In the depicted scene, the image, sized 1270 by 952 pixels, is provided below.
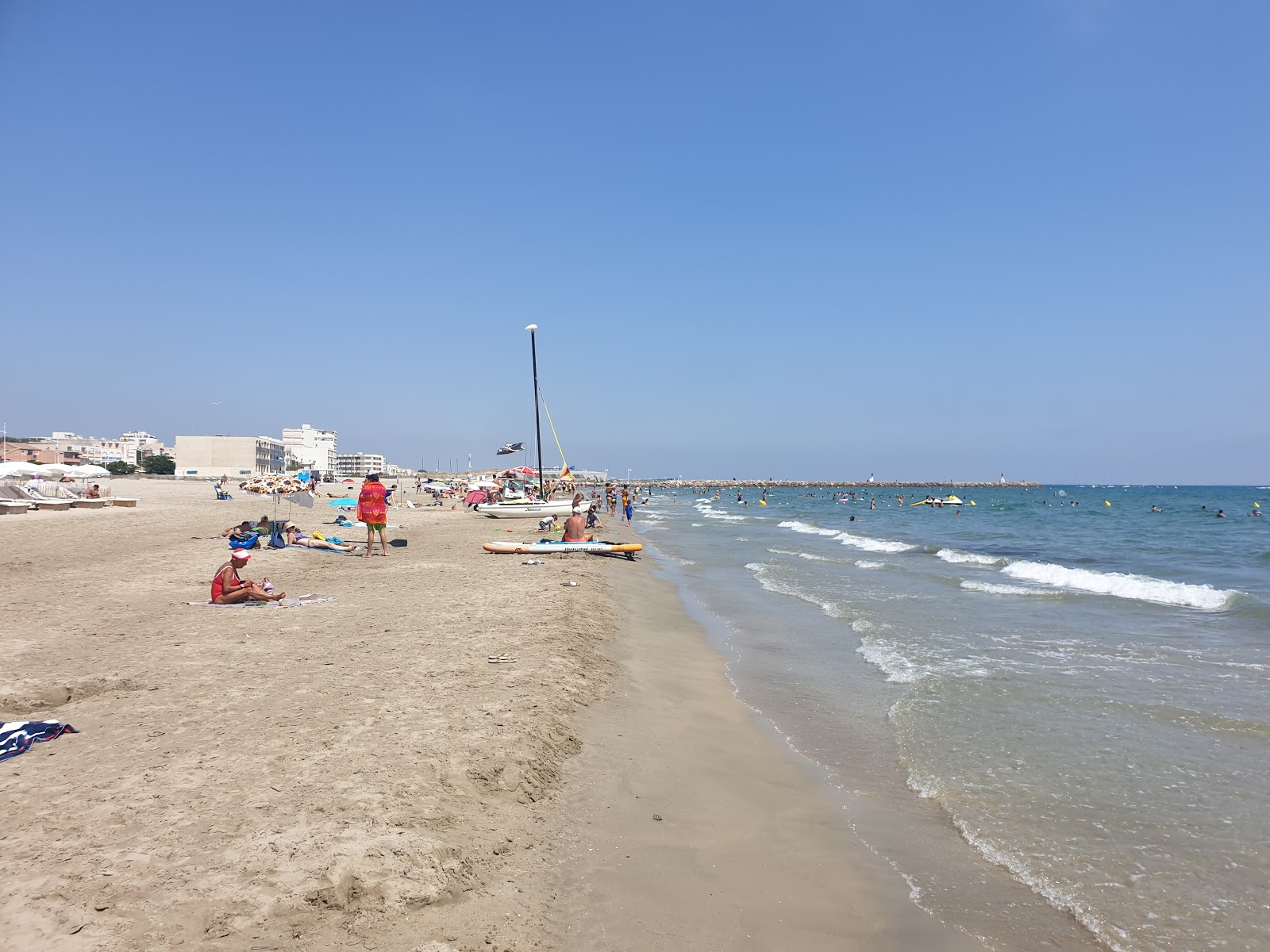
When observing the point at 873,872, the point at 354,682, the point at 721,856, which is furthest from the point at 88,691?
the point at 873,872

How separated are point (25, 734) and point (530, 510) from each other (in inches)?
1075

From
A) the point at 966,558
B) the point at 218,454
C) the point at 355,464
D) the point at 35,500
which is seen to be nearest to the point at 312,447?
the point at 355,464

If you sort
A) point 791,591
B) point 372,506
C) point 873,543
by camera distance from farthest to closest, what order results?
point 873,543 < point 372,506 < point 791,591

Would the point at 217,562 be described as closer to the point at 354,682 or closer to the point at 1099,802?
the point at 354,682

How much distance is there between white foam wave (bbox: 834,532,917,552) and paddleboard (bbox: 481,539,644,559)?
1203 cm

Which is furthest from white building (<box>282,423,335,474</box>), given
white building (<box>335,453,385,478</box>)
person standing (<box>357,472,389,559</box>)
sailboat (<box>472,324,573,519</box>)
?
person standing (<box>357,472,389,559</box>)

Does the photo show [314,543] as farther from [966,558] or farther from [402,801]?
[966,558]

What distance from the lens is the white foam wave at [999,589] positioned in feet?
52.5

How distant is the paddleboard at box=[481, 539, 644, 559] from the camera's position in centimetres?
1761

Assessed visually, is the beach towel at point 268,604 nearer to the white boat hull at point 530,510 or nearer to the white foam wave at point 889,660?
the white foam wave at point 889,660

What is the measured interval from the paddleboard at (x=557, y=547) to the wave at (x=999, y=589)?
8.23 metres

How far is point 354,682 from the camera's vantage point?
6551 mm

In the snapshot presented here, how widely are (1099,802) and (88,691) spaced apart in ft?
27.5

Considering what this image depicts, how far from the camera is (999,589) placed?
1647 centimetres
